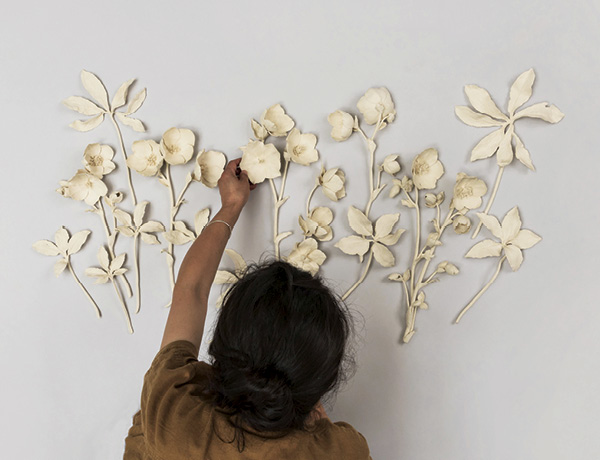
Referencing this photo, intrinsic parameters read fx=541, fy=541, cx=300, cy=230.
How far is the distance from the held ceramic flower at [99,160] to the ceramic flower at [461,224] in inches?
29.2

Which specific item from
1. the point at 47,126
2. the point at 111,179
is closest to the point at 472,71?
the point at 111,179

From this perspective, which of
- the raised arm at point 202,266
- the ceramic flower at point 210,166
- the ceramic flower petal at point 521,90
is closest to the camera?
the raised arm at point 202,266

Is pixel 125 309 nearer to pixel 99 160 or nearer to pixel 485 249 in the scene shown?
pixel 99 160

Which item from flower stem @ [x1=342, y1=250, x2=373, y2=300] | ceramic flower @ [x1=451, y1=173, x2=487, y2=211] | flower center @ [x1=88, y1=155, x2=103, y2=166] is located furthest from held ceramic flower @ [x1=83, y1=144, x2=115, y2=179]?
ceramic flower @ [x1=451, y1=173, x2=487, y2=211]

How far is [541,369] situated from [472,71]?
2.00ft

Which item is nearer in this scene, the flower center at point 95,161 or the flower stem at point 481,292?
the flower stem at point 481,292

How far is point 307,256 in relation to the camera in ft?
3.70

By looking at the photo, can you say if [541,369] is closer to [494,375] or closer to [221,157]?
[494,375]

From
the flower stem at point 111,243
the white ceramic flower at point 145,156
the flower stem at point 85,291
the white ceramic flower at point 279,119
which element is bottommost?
the flower stem at point 85,291

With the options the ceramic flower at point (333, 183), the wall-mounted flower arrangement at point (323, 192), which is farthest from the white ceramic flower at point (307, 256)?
the ceramic flower at point (333, 183)

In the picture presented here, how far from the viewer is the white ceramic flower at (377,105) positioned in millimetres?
1082

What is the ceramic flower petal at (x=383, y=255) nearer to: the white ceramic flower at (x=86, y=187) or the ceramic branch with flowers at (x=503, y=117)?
the ceramic branch with flowers at (x=503, y=117)

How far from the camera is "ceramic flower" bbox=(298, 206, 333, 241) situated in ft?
3.67

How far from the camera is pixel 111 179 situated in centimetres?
121
